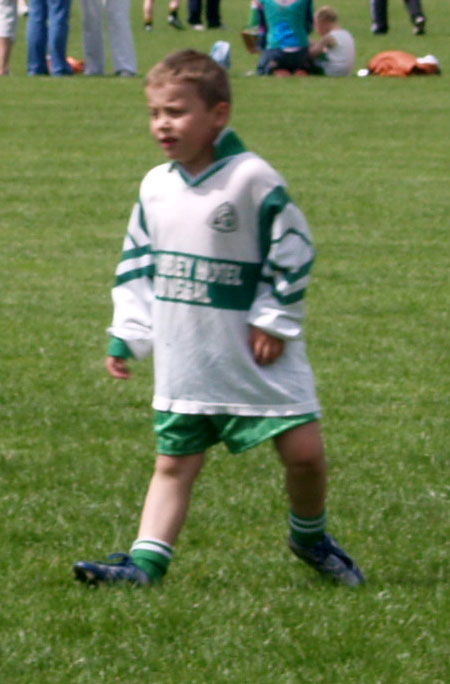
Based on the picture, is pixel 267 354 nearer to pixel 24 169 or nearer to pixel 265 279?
pixel 265 279

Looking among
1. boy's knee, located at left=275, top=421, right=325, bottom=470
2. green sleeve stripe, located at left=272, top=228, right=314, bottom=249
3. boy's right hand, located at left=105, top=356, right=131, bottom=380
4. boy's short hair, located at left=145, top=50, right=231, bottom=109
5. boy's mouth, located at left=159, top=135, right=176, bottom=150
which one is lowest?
boy's knee, located at left=275, top=421, right=325, bottom=470

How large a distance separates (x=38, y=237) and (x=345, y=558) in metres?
6.05

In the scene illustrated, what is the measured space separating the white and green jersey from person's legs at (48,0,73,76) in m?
13.4

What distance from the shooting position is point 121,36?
18594 mm

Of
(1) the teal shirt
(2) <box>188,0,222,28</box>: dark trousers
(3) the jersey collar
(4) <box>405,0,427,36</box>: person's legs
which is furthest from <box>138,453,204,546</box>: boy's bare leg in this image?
(2) <box>188,0,222,28</box>: dark trousers

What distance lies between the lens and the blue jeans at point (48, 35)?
17.8 m

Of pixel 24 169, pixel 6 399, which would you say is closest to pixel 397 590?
pixel 6 399

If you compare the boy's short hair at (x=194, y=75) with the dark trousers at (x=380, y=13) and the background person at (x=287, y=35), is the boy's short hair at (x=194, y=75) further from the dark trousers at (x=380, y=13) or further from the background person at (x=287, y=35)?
the dark trousers at (x=380, y=13)

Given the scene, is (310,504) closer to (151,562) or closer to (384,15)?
(151,562)

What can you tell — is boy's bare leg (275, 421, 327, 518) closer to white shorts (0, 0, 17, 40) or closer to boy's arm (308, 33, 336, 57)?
white shorts (0, 0, 17, 40)

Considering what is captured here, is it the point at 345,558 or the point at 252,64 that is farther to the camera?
the point at 252,64

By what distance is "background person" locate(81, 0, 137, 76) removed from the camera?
18266mm

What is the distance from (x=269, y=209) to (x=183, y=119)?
337 millimetres

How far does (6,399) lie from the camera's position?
6969 mm
